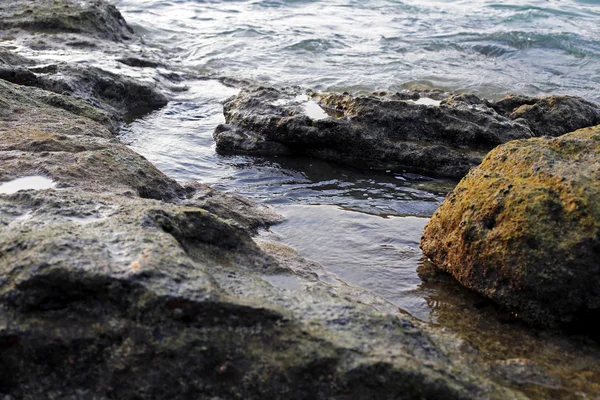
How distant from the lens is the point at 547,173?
10.9 ft

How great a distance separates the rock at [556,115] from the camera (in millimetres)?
6332

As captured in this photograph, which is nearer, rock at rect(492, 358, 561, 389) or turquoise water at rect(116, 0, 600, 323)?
rock at rect(492, 358, 561, 389)

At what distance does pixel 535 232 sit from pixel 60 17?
9.21 meters

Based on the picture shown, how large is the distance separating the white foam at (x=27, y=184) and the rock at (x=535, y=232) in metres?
2.25

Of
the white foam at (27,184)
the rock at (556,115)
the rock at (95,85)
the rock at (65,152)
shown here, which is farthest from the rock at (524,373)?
the rock at (95,85)

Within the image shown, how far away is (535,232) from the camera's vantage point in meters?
3.09

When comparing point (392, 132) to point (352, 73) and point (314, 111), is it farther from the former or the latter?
point (352, 73)

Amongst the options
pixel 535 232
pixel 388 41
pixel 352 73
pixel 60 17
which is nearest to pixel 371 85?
pixel 352 73

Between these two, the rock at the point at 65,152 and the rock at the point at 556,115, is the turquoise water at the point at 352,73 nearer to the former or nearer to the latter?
the rock at the point at 65,152

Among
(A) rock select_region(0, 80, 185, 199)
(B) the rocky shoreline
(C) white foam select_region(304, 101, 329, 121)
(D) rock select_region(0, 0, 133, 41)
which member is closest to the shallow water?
(B) the rocky shoreline

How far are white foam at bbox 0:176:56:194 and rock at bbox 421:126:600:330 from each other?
7.38 feet

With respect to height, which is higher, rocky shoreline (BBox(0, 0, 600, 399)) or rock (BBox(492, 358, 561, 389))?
rocky shoreline (BBox(0, 0, 600, 399))

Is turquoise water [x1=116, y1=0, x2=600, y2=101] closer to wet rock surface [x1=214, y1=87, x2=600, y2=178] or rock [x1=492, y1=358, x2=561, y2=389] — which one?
wet rock surface [x1=214, y1=87, x2=600, y2=178]

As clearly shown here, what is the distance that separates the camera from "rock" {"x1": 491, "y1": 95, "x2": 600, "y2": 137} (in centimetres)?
633
